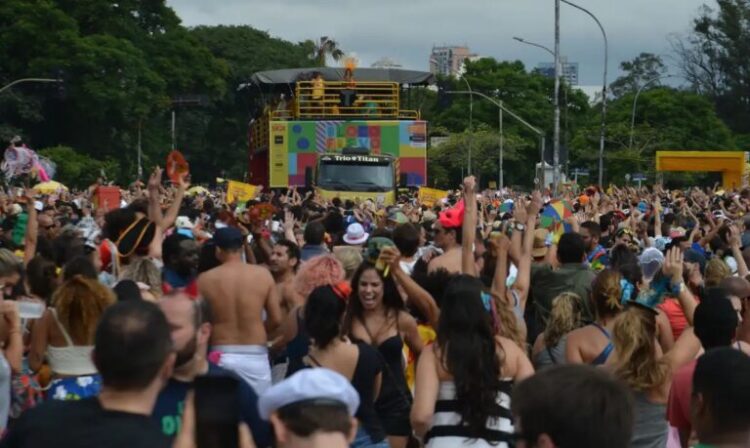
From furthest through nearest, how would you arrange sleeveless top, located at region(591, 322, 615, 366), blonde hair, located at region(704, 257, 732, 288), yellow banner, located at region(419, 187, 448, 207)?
yellow banner, located at region(419, 187, 448, 207) < blonde hair, located at region(704, 257, 732, 288) < sleeveless top, located at region(591, 322, 615, 366)

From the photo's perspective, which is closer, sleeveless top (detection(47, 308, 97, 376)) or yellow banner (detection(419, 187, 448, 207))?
sleeveless top (detection(47, 308, 97, 376))

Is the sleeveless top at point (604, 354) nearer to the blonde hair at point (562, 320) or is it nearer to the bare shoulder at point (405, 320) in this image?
the blonde hair at point (562, 320)

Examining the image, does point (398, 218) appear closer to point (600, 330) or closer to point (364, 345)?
point (600, 330)

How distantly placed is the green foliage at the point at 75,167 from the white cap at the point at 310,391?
51.4 m

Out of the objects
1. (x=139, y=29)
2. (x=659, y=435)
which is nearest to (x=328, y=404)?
(x=659, y=435)

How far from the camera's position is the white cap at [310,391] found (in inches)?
161

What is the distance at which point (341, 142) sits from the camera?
1396 inches

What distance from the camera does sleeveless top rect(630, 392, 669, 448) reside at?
6879 millimetres

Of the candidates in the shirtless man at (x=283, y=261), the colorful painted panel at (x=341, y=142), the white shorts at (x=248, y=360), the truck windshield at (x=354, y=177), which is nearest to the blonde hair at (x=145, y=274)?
the white shorts at (x=248, y=360)

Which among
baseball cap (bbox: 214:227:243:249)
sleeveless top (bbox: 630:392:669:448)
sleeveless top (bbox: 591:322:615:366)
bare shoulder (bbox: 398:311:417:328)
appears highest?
baseball cap (bbox: 214:227:243:249)

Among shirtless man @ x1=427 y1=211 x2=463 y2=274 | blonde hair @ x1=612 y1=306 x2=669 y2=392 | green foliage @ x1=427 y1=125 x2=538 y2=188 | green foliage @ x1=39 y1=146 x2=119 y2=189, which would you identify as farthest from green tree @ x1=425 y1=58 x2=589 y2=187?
blonde hair @ x1=612 y1=306 x2=669 y2=392

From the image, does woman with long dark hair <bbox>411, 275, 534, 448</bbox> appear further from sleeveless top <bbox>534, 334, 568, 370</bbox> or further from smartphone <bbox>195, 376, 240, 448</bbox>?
smartphone <bbox>195, 376, 240, 448</bbox>

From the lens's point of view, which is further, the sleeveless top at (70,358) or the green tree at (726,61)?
the green tree at (726,61)

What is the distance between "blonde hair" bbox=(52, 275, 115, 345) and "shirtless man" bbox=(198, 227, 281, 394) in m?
1.52
